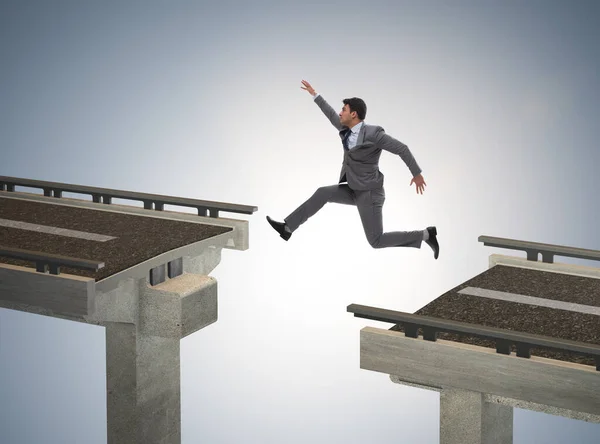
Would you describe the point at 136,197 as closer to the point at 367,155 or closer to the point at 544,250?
the point at 367,155

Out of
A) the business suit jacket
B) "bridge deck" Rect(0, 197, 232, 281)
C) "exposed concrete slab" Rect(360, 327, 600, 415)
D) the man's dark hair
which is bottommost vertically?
"exposed concrete slab" Rect(360, 327, 600, 415)

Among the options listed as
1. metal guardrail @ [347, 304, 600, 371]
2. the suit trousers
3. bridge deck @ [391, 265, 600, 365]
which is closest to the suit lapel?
the suit trousers

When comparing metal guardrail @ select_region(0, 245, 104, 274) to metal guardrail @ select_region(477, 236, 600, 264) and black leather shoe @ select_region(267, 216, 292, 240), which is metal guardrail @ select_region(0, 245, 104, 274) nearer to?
black leather shoe @ select_region(267, 216, 292, 240)

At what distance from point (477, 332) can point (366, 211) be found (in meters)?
2.02

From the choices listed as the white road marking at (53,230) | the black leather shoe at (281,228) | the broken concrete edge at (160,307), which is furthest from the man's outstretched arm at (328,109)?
the white road marking at (53,230)

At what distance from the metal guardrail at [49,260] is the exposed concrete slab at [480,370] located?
1852mm

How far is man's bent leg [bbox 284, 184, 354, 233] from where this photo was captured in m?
9.80

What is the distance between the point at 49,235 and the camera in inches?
403

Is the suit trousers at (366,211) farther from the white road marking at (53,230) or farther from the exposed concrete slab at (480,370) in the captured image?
the exposed concrete slab at (480,370)

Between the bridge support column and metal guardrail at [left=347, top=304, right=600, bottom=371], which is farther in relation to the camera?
the bridge support column

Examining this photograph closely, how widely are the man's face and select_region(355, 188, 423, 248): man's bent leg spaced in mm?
510

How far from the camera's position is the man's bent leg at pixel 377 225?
31.9ft

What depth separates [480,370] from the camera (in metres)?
8.02

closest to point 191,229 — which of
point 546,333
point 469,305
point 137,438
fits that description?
point 137,438
